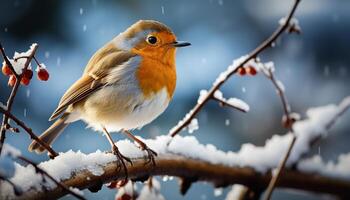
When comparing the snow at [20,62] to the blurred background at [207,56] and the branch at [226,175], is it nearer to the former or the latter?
the branch at [226,175]

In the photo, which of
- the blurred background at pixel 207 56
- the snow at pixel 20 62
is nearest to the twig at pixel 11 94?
the snow at pixel 20 62

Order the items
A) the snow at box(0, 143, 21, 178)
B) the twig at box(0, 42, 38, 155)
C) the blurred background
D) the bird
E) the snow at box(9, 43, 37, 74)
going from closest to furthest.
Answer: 1. the snow at box(0, 143, 21, 178)
2. the twig at box(0, 42, 38, 155)
3. the snow at box(9, 43, 37, 74)
4. the bird
5. the blurred background

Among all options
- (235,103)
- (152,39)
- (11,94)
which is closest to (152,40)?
(152,39)

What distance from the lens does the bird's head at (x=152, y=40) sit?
80.2 inches

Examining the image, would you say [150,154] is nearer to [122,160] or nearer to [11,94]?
[122,160]

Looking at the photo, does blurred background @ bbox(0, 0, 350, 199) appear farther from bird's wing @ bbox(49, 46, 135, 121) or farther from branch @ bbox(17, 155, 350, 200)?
branch @ bbox(17, 155, 350, 200)

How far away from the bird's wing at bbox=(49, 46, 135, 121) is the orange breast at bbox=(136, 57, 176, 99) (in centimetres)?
10

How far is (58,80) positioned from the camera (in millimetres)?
3271

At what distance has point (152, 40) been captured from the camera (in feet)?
6.78

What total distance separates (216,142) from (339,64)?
33.2 inches

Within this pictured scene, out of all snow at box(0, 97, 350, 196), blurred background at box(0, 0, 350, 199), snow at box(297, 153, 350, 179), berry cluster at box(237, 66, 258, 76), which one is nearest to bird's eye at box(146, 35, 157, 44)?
berry cluster at box(237, 66, 258, 76)

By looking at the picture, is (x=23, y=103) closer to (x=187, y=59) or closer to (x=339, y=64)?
(x=187, y=59)

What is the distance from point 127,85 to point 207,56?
1.41 m

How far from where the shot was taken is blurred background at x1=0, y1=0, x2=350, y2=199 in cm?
310
